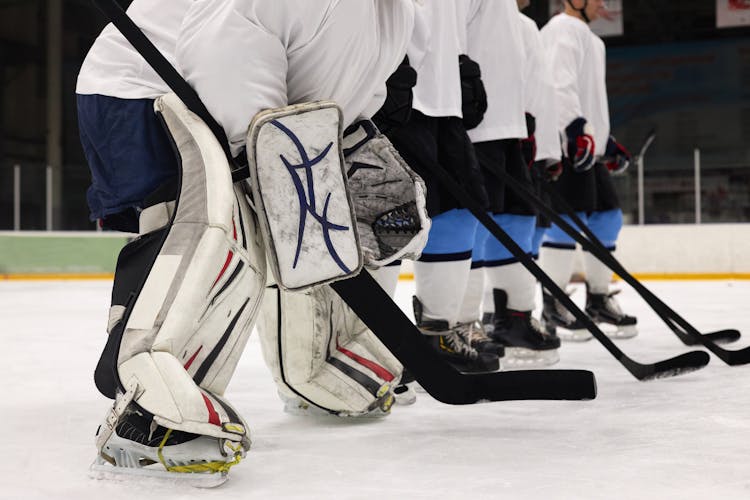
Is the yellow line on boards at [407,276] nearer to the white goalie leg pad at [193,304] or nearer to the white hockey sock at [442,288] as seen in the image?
the white hockey sock at [442,288]

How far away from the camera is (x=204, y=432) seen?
2.98 feet

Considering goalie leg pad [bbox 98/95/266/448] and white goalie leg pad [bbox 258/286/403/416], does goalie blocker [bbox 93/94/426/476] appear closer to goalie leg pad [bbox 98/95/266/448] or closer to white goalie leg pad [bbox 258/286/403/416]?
goalie leg pad [bbox 98/95/266/448]

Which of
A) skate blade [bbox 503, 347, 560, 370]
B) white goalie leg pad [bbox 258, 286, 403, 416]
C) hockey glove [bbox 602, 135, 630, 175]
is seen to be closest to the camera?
white goalie leg pad [bbox 258, 286, 403, 416]

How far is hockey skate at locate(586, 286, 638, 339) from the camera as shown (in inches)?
103

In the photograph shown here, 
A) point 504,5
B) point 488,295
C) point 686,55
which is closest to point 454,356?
point 488,295

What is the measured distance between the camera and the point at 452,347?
5.64 ft

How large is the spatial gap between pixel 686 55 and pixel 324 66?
870cm

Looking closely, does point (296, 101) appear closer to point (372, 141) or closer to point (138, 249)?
point (372, 141)

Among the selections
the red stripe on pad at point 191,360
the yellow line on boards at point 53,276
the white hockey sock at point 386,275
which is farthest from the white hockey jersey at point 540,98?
the yellow line on boards at point 53,276

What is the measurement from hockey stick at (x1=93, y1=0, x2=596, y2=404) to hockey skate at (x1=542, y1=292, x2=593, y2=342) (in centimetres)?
147

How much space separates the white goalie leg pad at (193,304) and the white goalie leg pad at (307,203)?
1.7 inches

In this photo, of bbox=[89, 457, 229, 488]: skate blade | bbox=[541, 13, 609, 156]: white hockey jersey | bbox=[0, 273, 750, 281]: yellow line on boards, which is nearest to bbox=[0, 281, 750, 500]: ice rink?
bbox=[89, 457, 229, 488]: skate blade

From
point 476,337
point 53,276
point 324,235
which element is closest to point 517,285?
point 476,337

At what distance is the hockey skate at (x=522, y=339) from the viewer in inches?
81.4
